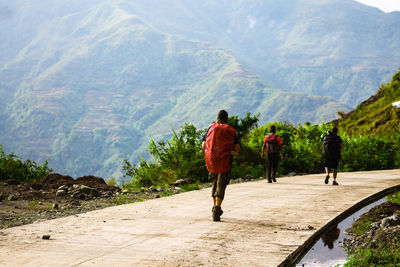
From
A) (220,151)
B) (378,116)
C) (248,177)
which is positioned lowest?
(248,177)

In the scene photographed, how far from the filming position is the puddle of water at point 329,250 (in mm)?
5588

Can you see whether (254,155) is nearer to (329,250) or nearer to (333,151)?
(333,151)

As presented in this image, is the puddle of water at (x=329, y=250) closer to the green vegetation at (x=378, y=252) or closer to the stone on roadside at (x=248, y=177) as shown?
the green vegetation at (x=378, y=252)

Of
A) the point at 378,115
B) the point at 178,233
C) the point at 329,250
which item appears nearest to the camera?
the point at 329,250

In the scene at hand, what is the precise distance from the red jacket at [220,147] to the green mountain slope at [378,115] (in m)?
18.0

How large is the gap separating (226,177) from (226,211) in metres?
0.96

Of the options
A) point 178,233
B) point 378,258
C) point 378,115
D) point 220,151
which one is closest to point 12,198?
point 220,151

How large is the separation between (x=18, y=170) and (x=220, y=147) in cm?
996

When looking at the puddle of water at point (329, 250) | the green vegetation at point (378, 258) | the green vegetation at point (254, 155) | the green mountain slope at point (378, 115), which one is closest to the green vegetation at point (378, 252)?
the green vegetation at point (378, 258)

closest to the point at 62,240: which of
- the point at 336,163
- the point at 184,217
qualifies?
the point at 184,217

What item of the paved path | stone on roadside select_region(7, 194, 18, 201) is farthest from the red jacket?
stone on roadside select_region(7, 194, 18, 201)

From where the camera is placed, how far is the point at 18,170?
15539mm

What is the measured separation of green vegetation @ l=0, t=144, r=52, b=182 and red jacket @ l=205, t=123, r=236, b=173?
9.54 m

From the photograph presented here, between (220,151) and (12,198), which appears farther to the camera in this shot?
(12,198)
